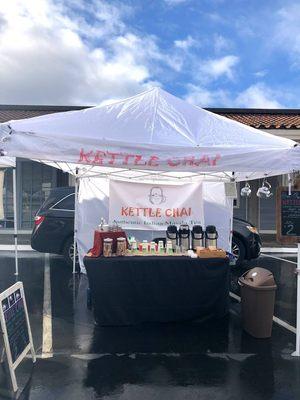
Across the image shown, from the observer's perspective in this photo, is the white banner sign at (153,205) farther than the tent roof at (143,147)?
Yes

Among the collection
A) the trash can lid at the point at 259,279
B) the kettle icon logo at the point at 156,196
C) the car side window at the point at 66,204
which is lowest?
the trash can lid at the point at 259,279

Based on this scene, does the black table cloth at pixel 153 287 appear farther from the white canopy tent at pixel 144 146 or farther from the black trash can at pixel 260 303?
the white canopy tent at pixel 144 146

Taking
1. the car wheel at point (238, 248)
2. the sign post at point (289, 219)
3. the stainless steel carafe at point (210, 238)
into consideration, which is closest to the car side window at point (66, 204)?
the car wheel at point (238, 248)

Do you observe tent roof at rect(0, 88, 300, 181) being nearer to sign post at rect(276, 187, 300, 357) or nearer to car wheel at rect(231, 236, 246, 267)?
sign post at rect(276, 187, 300, 357)

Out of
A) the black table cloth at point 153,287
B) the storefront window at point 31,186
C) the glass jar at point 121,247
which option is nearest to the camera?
the black table cloth at point 153,287

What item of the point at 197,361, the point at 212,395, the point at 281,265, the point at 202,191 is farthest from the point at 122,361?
the point at 281,265

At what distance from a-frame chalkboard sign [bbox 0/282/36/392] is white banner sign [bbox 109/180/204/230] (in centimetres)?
333

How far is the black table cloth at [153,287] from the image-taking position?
16.5 ft

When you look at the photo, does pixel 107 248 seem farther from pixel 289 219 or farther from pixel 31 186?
pixel 31 186

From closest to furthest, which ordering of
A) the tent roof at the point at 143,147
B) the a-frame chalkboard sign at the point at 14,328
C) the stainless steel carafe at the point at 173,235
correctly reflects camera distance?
the a-frame chalkboard sign at the point at 14,328 → the tent roof at the point at 143,147 → the stainless steel carafe at the point at 173,235

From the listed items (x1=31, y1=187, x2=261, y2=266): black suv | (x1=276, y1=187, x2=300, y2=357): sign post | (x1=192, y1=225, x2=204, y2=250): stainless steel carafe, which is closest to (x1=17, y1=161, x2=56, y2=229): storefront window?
(x1=31, y1=187, x2=261, y2=266): black suv

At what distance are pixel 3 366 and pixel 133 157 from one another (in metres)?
2.54

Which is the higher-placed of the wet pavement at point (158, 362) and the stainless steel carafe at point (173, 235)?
the stainless steel carafe at point (173, 235)

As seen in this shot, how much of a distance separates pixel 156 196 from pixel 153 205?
0.57ft
